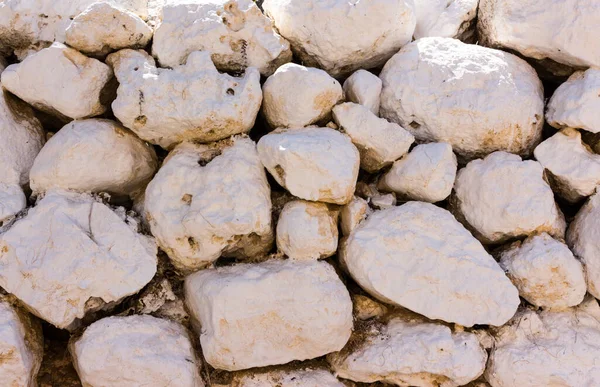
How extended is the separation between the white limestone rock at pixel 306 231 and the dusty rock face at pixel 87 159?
0.58m

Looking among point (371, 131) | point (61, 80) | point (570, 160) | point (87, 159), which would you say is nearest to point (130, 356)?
point (87, 159)

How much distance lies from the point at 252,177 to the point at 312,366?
0.67 metres

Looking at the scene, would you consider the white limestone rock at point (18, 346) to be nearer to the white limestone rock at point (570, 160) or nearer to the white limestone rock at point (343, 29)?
the white limestone rock at point (343, 29)

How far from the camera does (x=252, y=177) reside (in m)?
1.92

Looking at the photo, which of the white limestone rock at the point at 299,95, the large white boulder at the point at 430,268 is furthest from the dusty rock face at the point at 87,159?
the large white boulder at the point at 430,268

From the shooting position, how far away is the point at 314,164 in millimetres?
1829

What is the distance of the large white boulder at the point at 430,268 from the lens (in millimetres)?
1875

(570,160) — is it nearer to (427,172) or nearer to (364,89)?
(427,172)

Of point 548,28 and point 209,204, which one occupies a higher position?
point 548,28

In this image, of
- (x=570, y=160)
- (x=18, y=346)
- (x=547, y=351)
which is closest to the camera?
(x=18, y=346)

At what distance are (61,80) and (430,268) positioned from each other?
139cm

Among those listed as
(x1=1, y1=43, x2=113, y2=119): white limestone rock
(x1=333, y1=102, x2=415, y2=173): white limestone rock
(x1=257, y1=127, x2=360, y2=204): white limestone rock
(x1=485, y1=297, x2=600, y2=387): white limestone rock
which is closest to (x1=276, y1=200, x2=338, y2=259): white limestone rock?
(x1=257, y1=127, x2=360, y2=204): white limestone rock

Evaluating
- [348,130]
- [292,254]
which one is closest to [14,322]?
A: [292,254]

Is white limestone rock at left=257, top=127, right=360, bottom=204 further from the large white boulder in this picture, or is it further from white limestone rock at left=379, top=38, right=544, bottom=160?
white limestone rock at left=379, top=38, right=544, bottom=160
